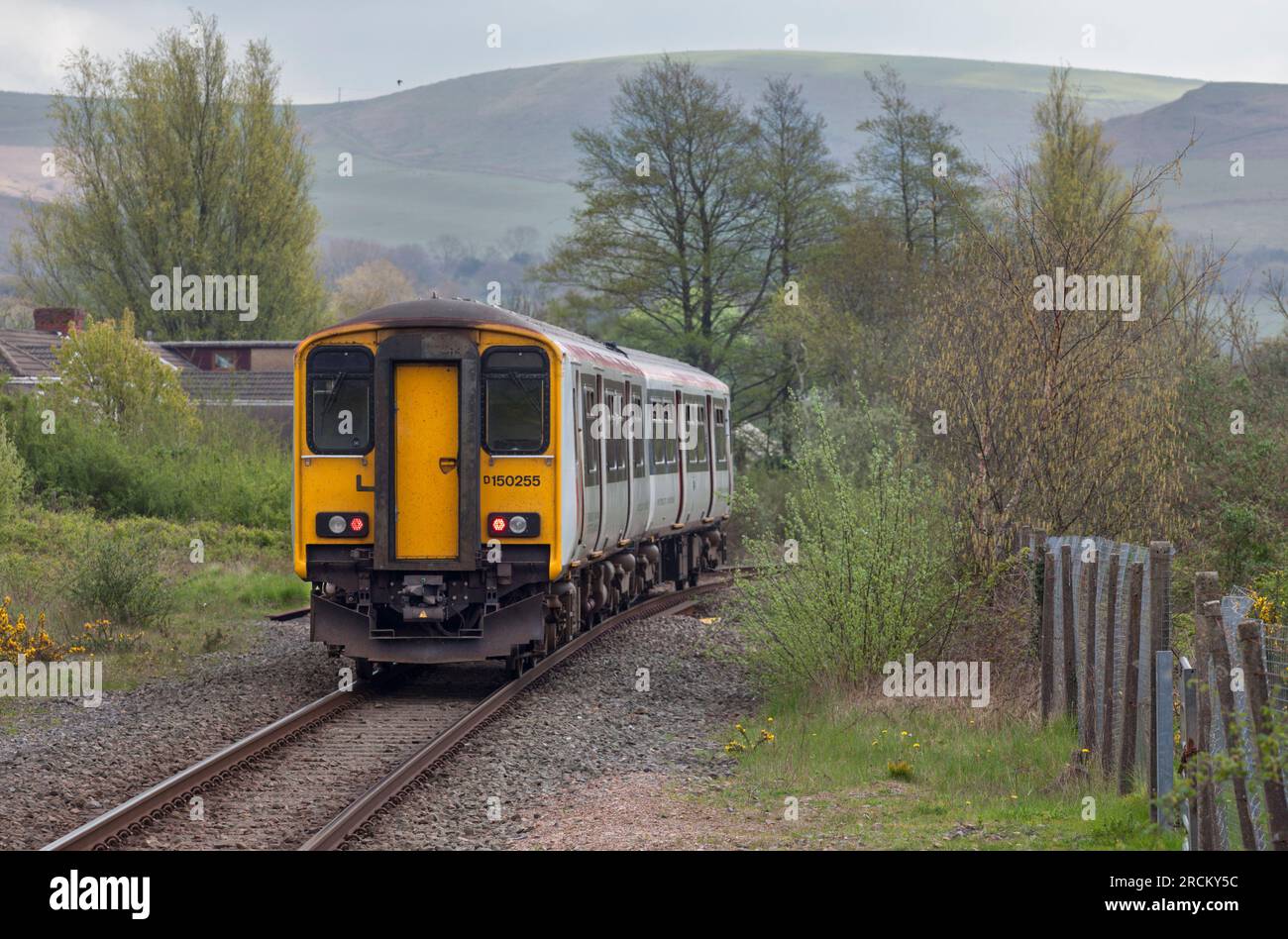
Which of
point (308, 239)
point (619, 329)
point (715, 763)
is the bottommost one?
point (715, 763)

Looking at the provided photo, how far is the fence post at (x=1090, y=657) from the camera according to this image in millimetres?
9820

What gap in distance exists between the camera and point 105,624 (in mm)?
16406

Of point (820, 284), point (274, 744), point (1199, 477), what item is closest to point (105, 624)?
point (274, 744)

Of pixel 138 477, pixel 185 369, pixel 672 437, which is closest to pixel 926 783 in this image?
pixel 672 437

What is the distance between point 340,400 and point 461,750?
4119 mm

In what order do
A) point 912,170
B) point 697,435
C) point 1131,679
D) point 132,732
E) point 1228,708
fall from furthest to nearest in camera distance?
1. point 912,170
2. point 697,435
3. point 132,732
4. point 1131,679
5. point 1228,708

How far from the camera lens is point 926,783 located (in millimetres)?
10180

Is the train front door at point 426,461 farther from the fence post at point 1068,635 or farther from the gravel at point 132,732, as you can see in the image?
the fence post at point 1068,635

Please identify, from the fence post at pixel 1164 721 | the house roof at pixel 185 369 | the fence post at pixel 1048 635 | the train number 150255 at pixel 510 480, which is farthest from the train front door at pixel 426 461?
the house roof at pixel 185 369

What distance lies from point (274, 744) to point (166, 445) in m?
20.1

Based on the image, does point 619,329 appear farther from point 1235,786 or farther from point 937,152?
point 1235,786

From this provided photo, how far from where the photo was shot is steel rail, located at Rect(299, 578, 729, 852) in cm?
859

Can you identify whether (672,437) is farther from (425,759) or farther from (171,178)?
(171,178)
